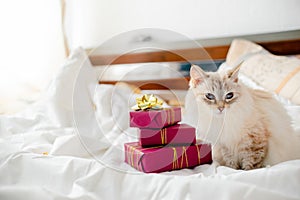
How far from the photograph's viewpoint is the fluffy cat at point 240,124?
97cm

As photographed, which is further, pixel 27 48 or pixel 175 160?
pixel 27 48

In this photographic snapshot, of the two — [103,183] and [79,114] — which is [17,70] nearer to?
[79,114]

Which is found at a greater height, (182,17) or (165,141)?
(182,17)

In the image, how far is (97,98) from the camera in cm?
183

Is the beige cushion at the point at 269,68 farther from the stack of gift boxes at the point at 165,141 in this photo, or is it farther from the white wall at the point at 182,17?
the stack of gift boxes at the point at 165,141

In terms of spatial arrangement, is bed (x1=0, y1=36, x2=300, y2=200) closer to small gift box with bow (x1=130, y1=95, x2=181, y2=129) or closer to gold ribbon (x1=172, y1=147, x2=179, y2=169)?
gold ribbon (x1=172, y1=147, x2=179, y2=169)

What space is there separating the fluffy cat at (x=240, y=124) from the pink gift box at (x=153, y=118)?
0.41 ft

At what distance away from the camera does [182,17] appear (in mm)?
2174

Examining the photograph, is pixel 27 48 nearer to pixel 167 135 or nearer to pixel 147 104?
pixel 147 104

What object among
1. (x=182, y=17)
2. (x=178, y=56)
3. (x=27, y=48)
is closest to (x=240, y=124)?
(x=178, y=56)

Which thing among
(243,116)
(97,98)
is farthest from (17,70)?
(243,116)

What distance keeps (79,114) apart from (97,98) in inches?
10.7

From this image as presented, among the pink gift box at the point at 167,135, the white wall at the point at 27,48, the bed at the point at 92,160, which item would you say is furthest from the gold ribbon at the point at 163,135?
the white wall at the point at 27,48

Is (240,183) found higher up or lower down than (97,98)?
higher up
